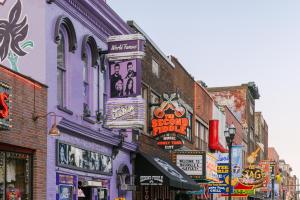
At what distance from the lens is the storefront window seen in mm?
14805

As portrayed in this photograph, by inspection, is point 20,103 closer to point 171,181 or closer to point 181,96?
point 171,181

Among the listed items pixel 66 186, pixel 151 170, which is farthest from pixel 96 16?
pixel 151 170

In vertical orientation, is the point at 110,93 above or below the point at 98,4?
below

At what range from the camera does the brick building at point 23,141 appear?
48.2 feet

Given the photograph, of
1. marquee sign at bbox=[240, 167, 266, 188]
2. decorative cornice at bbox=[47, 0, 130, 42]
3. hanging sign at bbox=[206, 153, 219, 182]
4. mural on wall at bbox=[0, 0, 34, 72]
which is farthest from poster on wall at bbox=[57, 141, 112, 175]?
marquee sign at bbox=[240, 167, 266, 188]

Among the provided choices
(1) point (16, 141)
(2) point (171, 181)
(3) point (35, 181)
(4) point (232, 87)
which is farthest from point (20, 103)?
(4) point (232, 87)

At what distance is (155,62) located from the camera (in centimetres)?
2995

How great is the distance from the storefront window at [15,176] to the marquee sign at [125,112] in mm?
5097

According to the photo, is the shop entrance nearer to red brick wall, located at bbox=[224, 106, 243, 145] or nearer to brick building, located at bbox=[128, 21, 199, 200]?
brick building, located at bbox=[128, 21, 199, 200]

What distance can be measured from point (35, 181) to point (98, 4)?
281 inches

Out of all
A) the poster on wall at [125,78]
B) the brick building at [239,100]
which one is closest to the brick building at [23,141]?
the poster on wall at [125,78]

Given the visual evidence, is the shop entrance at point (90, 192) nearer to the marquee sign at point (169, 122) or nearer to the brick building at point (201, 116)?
the marquee sign at point (169, 122)

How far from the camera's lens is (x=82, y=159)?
1956 cm

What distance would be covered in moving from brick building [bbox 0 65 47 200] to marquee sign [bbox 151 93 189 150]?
39.5 ft
